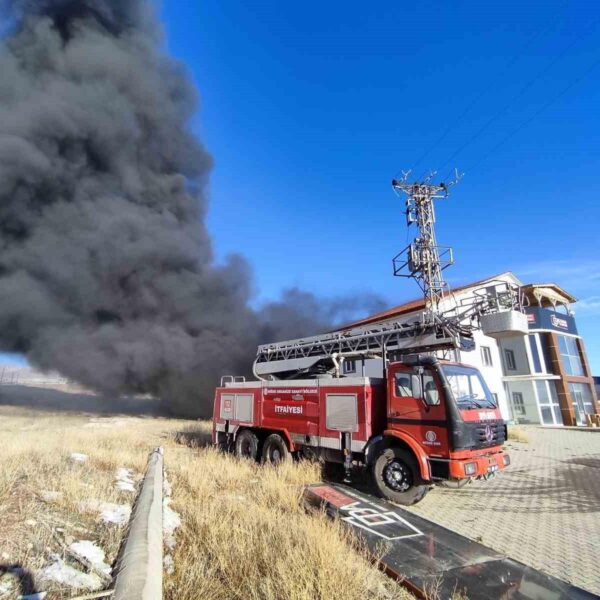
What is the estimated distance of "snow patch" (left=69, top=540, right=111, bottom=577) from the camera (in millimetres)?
2764

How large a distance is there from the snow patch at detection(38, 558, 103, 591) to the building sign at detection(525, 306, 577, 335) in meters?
22.4

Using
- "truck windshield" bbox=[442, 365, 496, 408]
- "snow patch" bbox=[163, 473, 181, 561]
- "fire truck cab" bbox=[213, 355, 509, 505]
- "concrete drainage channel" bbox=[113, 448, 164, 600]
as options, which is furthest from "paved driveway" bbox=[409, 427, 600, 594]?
"concrete drainage channel" bbox=[113, 448, 164, 600]

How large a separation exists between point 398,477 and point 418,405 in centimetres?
104

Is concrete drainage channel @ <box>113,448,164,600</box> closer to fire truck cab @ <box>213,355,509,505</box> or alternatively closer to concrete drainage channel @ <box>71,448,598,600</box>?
concrete drainage channel @ <box>71,448,598,600</box>

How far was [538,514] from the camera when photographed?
5121 mm

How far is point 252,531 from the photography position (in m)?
3.38

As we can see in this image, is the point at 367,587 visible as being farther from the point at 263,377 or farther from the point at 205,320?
the point at 205,320

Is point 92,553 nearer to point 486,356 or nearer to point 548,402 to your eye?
point 486,356

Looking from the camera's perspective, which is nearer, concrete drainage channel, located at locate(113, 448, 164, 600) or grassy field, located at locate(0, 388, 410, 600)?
concrete drainage channel, located at locate(113, 448, 164, 600)

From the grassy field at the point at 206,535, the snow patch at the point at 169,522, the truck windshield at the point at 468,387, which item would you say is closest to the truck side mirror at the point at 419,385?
the truck windshield at the point at 468,387

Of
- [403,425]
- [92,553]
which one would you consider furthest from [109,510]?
[403,425]

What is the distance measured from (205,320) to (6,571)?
1938cm

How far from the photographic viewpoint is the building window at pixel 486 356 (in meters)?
19.1

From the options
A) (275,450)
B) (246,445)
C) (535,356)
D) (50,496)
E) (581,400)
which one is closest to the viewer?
(50,496)
